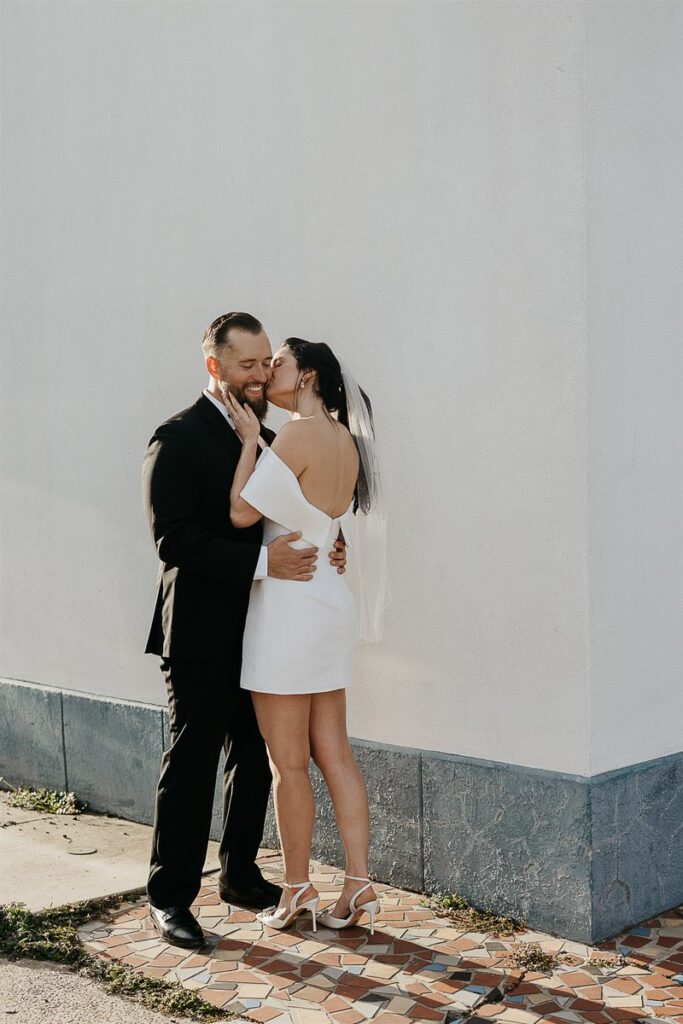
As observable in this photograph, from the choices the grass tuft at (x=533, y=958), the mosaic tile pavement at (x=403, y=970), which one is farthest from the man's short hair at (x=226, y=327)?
the grass tuft at (x=533, y=958)

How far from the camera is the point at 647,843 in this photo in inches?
170

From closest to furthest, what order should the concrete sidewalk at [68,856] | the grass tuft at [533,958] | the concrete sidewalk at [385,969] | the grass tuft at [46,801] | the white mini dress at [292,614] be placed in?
the concrete sidewalk at [385,969], the grass tuft at [533,958], the white mini dress at [292,614], the concrete sidewalk at [68,856], the grass tuft at [46,801]

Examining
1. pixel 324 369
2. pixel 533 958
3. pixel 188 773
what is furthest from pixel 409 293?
pixel 533 958

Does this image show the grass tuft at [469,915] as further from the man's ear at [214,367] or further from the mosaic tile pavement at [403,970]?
the man's ear at [214,367]

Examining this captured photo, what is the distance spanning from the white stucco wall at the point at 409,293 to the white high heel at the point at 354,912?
634 mm

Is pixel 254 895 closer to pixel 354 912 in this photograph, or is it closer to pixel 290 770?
pixel 354 912

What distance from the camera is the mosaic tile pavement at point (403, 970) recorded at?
3.61m

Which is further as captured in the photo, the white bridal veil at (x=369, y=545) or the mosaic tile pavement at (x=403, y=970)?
the white bridal veil at (x=369, y=545)

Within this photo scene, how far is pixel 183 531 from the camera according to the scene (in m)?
4.13

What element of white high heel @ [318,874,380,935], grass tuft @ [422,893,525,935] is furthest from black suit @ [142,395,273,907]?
grass tuft @ [422,893,525,935]

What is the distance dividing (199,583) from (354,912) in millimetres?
1231

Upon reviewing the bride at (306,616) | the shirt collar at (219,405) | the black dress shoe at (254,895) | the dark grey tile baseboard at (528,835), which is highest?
the shirt collar at (219,405)

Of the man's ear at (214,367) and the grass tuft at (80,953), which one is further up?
the man's ear at (214,367)

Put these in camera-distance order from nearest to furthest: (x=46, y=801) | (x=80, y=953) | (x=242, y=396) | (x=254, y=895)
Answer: (x=80, y=953) < (x=242, y=396) < (x=254, y=895) < (x=46, y=801)
